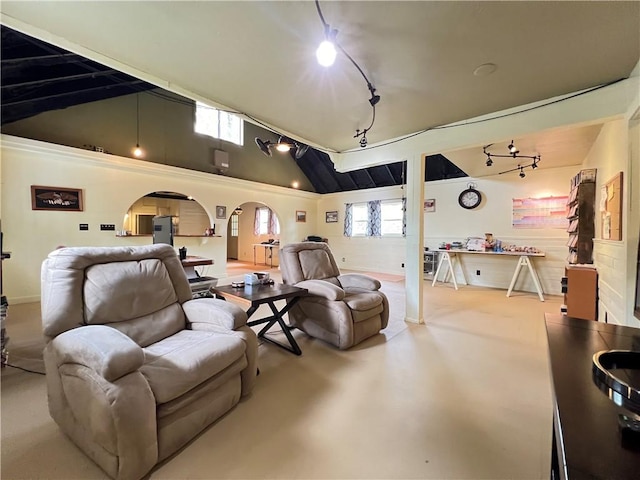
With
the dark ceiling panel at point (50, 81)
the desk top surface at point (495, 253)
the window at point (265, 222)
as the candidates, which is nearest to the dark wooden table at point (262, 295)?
the dark ceiling panel at point (50, 81)

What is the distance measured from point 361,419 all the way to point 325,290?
1.24m

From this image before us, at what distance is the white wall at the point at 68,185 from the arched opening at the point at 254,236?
3.26 meters

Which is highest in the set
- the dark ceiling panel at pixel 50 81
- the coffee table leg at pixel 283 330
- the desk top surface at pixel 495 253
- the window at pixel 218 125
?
the window at pixel 218 125

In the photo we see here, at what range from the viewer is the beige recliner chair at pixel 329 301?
8.98 feet

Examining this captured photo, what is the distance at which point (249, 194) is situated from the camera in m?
7.62

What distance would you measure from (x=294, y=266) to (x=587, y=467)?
279cm

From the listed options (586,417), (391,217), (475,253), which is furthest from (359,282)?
(391,217)

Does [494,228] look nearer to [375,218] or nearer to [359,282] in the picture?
[375,218]

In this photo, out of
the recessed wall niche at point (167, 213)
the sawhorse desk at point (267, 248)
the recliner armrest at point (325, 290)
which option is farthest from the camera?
the sawhorse desk at point (267, 248)

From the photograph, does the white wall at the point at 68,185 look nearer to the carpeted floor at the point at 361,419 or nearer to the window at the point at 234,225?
the carpeted floor at the point at 361,419

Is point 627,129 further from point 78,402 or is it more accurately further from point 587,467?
point 78,402

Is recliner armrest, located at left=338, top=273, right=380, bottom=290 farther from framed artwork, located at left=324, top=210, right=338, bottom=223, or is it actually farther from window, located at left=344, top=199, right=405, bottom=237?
framed artwork, located at left=324, top=210, right=338, bottom=223

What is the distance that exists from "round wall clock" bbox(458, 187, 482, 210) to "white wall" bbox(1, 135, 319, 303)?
5849 millimetres

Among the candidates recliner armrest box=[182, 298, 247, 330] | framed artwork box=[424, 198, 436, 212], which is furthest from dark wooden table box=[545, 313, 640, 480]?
framed artwork box=[424, 198, 436, 212]
